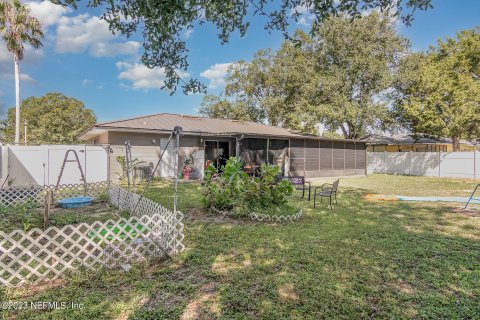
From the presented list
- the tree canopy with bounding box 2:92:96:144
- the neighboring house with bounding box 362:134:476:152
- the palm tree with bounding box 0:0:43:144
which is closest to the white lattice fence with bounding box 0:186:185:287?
the palm tree with bounding box 0:0:43:144

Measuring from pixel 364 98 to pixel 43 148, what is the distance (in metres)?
21.4

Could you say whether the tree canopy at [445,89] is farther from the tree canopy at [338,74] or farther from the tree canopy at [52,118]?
the tree canopy at [52,118]

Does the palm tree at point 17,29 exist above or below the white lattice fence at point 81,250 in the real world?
above

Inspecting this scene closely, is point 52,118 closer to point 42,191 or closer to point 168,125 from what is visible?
point 168,125

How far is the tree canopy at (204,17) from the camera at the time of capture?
10.0 ft

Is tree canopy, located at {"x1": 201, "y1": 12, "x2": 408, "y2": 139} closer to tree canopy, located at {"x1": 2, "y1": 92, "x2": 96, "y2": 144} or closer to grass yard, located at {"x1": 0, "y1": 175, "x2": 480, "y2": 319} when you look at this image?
grass yard, located at {"x1": 0, "y1": 175, "x2": 480, "y2": 319}

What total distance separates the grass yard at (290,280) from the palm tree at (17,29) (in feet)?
63.2

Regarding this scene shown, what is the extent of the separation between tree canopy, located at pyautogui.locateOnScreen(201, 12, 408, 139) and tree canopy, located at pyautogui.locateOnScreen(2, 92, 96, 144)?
2333 centimetres

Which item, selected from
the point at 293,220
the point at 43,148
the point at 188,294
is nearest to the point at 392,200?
the point at 293,220

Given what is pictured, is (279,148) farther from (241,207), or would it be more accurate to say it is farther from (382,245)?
(382,245)

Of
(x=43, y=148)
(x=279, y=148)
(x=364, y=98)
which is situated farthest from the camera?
(x=364, y=98)

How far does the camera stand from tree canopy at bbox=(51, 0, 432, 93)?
10.0ft

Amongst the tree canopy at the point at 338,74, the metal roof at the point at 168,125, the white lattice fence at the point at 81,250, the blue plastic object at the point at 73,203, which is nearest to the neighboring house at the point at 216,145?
the metal roof at the point at 168,125

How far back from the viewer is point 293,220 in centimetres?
623
